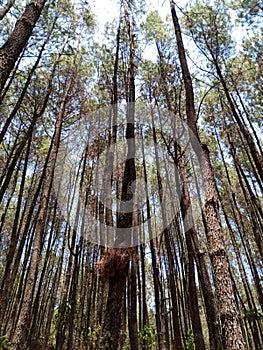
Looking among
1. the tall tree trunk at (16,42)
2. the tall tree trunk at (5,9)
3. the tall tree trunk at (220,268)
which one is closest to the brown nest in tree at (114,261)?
the tall tree trunk at (220,268)

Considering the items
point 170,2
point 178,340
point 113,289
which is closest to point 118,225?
point 113,289

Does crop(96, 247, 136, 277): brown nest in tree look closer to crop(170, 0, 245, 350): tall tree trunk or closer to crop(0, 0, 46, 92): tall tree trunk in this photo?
crop(170, 0, 245, 350): tall tree trunk

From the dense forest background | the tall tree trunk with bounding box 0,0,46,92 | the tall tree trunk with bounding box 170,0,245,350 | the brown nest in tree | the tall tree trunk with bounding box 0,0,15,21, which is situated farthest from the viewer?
the dense forest background

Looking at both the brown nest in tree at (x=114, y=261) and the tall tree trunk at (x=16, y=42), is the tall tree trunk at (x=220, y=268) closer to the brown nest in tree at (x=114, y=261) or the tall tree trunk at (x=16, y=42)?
the brown nest in tree at (x=114, y=261)

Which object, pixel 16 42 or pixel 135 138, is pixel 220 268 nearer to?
pixel 16 42

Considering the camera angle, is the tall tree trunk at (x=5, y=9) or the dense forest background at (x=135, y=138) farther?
the dense forest background at (x=135, y=138)

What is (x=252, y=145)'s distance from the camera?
6441 millimetres

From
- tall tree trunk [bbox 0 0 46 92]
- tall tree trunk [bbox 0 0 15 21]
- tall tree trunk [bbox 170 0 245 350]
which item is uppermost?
tall tree trunk [bbox 0 0 15 21]

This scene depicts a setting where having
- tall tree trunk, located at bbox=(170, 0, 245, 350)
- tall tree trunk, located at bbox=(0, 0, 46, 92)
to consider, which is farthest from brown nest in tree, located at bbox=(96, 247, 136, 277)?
tall tree trunk, located at bbox=(0, 0, 46, 92)

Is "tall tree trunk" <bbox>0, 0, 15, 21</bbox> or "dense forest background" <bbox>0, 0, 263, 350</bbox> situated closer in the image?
"tall tree trunk" <bbox>0, 0, 15, 21</bbox>

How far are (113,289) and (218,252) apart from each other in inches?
43.0

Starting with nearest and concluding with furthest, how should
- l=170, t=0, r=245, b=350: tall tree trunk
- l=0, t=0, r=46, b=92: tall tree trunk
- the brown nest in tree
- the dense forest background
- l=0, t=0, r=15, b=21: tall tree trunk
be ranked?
1. l=0, t=0, r=46, b=92: tall tree trunk
2. l=170, t=0, r=245, b=350: tall tree trunk
3. the brown nest in tree
4. l=0, t=0, r=15, b=21: tall tree trunk
5. the dense forest background

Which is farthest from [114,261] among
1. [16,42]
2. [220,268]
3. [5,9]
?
[5,9]

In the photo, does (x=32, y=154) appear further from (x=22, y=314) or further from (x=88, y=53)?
(x=22, y=314)
